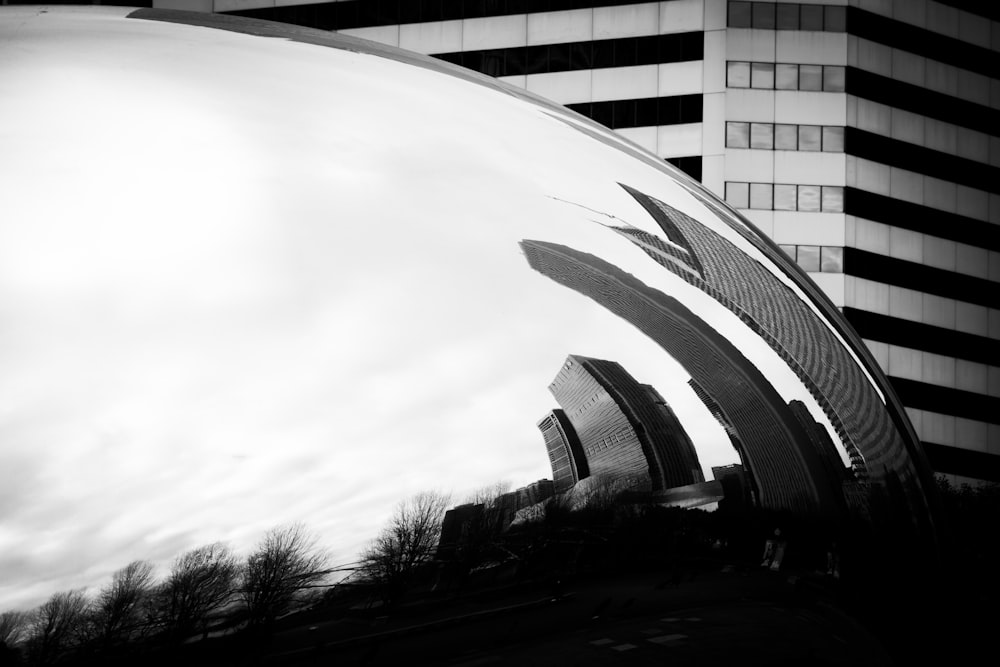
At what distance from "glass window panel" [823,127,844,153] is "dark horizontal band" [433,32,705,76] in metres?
5.79

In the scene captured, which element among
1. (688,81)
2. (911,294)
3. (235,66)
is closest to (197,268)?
(235,66)

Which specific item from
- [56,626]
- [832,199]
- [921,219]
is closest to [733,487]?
[56,626]

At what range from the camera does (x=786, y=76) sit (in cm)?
3578

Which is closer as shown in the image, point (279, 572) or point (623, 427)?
point (279, 572)

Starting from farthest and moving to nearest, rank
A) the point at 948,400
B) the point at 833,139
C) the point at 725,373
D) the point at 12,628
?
1. the point at 948,400
2. the point at 833,139
3. the point at 725,373
4. the point at 12,628

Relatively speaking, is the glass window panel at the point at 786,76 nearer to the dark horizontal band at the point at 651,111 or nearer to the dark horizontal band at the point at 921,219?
the dark horizontal band at the point at 651,111

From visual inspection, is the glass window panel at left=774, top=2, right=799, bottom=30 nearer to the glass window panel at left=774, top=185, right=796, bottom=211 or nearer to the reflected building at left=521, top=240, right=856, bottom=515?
the glass window panel at left=774, top=185, right=796, bottom=211

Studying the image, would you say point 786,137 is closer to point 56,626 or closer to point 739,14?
point 739,14

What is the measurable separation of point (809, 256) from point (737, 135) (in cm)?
525

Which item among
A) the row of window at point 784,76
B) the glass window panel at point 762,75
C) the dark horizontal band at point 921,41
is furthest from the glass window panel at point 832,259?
the dark horizontal band at point 921,41

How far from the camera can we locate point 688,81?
115ft

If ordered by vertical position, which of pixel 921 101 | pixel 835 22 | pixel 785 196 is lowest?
pixel 785 196

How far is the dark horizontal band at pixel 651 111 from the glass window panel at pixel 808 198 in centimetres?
497

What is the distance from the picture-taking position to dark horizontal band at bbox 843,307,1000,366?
3622 cm
